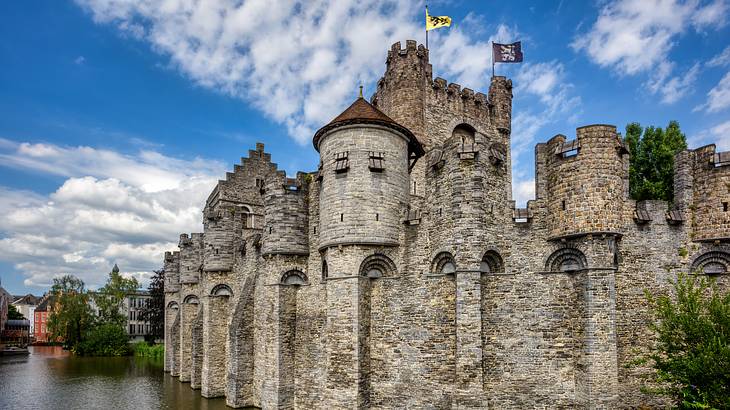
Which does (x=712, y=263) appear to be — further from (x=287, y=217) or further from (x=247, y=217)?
(x=247, y=217)

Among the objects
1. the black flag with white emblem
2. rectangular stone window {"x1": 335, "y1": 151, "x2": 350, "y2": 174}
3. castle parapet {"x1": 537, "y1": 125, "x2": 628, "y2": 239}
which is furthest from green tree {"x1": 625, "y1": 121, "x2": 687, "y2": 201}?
rectangular stone window {"x1": 335, "y1": 151, "x2": 350, "y2": 174}

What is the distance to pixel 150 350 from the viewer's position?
49.5 m

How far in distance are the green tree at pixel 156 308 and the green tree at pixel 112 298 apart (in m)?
5.12

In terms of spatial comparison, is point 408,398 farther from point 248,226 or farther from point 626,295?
point 248,226

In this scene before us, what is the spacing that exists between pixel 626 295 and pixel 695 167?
518 cm

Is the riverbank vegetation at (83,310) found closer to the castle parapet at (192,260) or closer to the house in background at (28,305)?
the castle parapet at (192,260)

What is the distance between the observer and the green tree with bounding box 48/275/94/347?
57062 millimetres

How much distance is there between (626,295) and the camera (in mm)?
15539

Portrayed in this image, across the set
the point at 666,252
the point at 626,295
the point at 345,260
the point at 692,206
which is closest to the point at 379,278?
the point at 345,260

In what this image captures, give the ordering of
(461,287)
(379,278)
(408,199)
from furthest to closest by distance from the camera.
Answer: (408,199), (379,278), (461,287)

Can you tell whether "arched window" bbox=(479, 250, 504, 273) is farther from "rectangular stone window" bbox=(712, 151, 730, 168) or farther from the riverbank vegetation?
the riverbank vegetation

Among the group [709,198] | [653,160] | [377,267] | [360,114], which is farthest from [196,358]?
[653,160]

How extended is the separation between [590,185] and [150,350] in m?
48.4

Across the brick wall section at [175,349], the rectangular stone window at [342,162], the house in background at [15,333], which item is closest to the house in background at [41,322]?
the house in background at [15,333]
